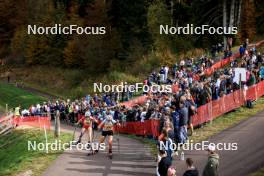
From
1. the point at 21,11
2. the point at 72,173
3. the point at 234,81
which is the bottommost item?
the point at 72,173

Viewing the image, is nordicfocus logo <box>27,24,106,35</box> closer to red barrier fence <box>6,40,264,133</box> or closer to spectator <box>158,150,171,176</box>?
red barrier fence <box>6,40,264,133</box>

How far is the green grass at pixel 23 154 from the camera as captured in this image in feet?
64.7

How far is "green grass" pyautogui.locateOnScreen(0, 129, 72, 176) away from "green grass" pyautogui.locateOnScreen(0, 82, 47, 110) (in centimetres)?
2493

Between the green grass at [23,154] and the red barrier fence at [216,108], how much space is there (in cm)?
372

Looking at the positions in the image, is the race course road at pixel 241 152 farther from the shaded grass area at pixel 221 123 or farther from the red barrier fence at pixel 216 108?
the red barrier fence at pixel 216 108

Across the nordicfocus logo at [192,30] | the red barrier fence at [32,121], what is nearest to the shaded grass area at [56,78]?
the nordicfocus logo at [192,30]

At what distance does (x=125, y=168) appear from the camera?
18203 mm

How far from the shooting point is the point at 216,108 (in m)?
24.8

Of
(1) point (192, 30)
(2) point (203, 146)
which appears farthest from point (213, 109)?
(1) point (192, 30)

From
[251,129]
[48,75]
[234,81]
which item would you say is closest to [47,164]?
[251,129]

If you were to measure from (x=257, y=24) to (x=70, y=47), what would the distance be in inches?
1062

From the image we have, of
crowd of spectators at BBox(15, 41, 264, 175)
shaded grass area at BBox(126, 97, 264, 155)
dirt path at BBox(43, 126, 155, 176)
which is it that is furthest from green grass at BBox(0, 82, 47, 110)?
dirt path at BBox(43, 126, 155, 176)

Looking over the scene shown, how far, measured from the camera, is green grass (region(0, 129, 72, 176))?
19.7 meters

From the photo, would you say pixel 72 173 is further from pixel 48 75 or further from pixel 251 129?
pixel 48 75
